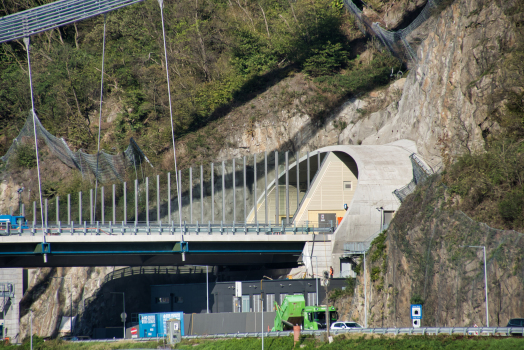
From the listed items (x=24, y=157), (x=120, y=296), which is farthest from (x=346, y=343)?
(x=24, y=157)

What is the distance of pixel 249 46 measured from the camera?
100312mm

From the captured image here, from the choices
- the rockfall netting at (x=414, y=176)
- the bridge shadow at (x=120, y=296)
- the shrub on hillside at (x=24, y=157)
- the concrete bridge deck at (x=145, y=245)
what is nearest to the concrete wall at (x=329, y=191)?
the concrete bridge deck at (x=145, y=245)

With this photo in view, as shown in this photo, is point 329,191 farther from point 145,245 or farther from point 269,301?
point 145,245

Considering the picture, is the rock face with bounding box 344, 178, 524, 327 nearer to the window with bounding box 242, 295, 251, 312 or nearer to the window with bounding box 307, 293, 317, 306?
the window with bounding box 307, 293, 317, 306

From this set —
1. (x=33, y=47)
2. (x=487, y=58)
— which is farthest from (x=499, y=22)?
(x=33, y=47)

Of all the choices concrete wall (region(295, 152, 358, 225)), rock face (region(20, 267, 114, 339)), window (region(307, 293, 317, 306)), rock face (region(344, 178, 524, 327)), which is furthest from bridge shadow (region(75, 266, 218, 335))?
rock face (region(344, 178, 524, 327))

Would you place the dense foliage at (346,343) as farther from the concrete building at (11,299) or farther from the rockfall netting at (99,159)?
the rockfall netting at (99,159)

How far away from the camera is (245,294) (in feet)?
191

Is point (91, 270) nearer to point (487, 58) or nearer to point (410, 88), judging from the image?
point (410, 88)

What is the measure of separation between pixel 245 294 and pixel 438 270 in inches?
855

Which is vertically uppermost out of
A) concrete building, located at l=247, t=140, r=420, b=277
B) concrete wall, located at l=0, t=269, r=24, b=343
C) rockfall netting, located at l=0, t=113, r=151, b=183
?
rockfall netting, located at l=0, t=113, r=151, b=183

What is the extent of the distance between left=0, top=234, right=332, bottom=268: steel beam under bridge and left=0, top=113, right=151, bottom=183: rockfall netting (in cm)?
2113

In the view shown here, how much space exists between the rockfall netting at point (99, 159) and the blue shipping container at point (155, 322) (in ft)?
96.9

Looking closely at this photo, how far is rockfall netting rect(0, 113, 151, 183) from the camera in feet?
267
